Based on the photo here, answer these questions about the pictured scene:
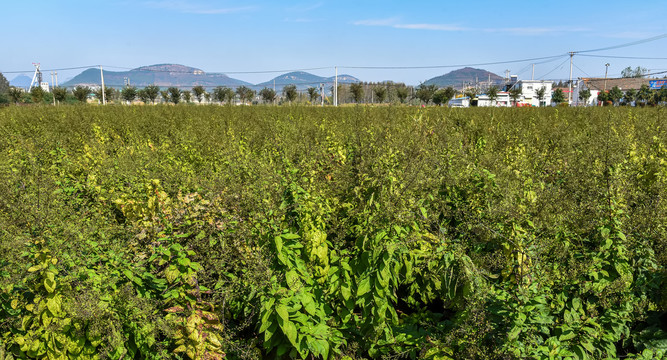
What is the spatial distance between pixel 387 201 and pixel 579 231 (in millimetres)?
1428

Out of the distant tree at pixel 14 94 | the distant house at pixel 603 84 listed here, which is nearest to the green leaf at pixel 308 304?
the distant tree at pixel 14 94

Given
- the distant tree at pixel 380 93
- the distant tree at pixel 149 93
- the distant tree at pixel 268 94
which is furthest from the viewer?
the distant tree at pixel 268 94

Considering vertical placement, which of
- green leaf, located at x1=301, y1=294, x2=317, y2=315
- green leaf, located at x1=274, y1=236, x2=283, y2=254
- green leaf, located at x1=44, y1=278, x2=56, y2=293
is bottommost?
green leaf, located at x1=301, y1=294, x2=317, y2=315

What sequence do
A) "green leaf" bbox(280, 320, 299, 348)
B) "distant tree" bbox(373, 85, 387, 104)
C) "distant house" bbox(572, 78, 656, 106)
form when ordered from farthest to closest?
1. "distant house" bbox(572, 78, 656, 106)
2. "distant tree" bbox(373, 85, 387, 104)
3. "green leaf" bbox(280, 320, 299, 348)

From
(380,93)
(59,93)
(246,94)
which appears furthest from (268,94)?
(59,93)

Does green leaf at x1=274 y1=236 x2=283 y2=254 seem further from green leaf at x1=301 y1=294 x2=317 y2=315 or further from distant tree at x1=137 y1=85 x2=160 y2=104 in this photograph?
distant tree at x1=137 y1=85 x2=160 y2=104

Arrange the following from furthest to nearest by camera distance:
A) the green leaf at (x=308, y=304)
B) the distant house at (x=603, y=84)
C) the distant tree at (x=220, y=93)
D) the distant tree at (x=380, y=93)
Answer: the distant house at (x=603, y=84)
the distant tree at (x=220, y=93)
the distant tree at (x=380, y=93)
the green leaf at (x=308, y=304)

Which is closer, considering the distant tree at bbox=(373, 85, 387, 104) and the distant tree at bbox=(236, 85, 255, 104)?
the distant tree at bbox=(373, 85, 387, 104)

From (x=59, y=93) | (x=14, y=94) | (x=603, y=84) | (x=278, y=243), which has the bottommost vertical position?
(x=278, y=243)

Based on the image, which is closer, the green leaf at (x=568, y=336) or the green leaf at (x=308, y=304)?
the green leaf at (x=568, y=336)

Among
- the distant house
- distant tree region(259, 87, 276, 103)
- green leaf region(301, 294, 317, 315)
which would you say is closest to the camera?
green leaf region(301, 294, 317, 315)

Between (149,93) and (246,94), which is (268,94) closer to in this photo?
(246,94)

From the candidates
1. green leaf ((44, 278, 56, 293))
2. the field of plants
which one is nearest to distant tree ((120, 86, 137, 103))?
the field of plants

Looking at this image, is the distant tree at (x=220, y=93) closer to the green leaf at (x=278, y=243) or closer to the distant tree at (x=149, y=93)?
the distant tree at (x=149, y=93)
